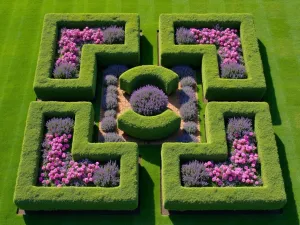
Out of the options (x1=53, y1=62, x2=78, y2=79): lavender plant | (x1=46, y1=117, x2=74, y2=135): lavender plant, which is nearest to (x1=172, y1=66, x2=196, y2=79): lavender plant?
(x1=53, y1=62, x2=78, y2=79): lavender plant

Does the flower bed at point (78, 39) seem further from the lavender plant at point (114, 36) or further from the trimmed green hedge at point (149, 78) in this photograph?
the trimmed green hedge at point (149, 78)

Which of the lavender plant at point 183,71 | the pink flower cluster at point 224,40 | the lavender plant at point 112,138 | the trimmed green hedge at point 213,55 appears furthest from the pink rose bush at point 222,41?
the lavender plant at point 112,138

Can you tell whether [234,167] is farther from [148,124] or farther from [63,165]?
[63,165]

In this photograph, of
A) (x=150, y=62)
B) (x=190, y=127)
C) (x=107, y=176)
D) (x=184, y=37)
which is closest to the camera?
(x=107, y=176)

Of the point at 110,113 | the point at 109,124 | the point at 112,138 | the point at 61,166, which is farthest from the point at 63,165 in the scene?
the point at 110,113

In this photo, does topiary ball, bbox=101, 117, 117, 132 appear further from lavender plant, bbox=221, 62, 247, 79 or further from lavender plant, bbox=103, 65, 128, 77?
lavender plant, bbox=221, 62, 247, 79

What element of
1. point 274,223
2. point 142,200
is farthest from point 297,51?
point 142,200
